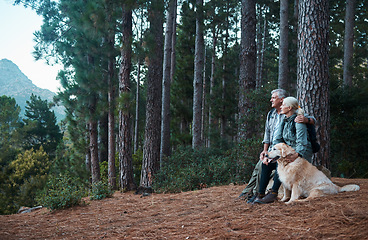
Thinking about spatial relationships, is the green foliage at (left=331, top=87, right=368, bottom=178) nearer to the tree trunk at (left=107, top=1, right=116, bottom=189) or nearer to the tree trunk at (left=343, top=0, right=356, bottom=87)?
the tree trunk at (left=343, top=0, right=356, bottom=87)

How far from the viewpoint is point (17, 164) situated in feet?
83.9

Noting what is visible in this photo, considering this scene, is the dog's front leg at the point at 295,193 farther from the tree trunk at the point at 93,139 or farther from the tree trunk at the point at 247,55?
the tree trunk at the point at 93,139

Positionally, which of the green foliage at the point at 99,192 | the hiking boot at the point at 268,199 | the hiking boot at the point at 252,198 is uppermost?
the hiking boot at the point at 268,199

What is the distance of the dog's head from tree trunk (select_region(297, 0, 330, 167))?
71.9 inches

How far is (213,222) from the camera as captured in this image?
3502 mm

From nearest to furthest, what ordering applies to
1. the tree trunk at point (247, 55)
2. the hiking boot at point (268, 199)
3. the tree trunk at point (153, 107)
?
1. the hiking boot at point (268, 199)
2. the tree trunk at point (247, 55)
3. the tree trunk at point (153, 107)

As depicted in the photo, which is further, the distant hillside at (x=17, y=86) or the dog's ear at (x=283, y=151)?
the distant hillside at (x=17, y=86)

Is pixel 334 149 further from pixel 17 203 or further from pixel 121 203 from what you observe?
pixel 17 203

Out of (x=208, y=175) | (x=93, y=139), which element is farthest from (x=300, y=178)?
(x=93, y=139)

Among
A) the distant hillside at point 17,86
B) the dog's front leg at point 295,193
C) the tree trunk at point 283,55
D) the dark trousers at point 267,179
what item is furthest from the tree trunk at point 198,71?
the distant hillside at point 17,86

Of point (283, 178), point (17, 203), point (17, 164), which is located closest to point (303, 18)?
point (283, 178)

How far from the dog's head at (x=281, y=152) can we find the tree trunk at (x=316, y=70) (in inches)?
71.9

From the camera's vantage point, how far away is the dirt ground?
273 cm

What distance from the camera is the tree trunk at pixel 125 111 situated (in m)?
8.58
